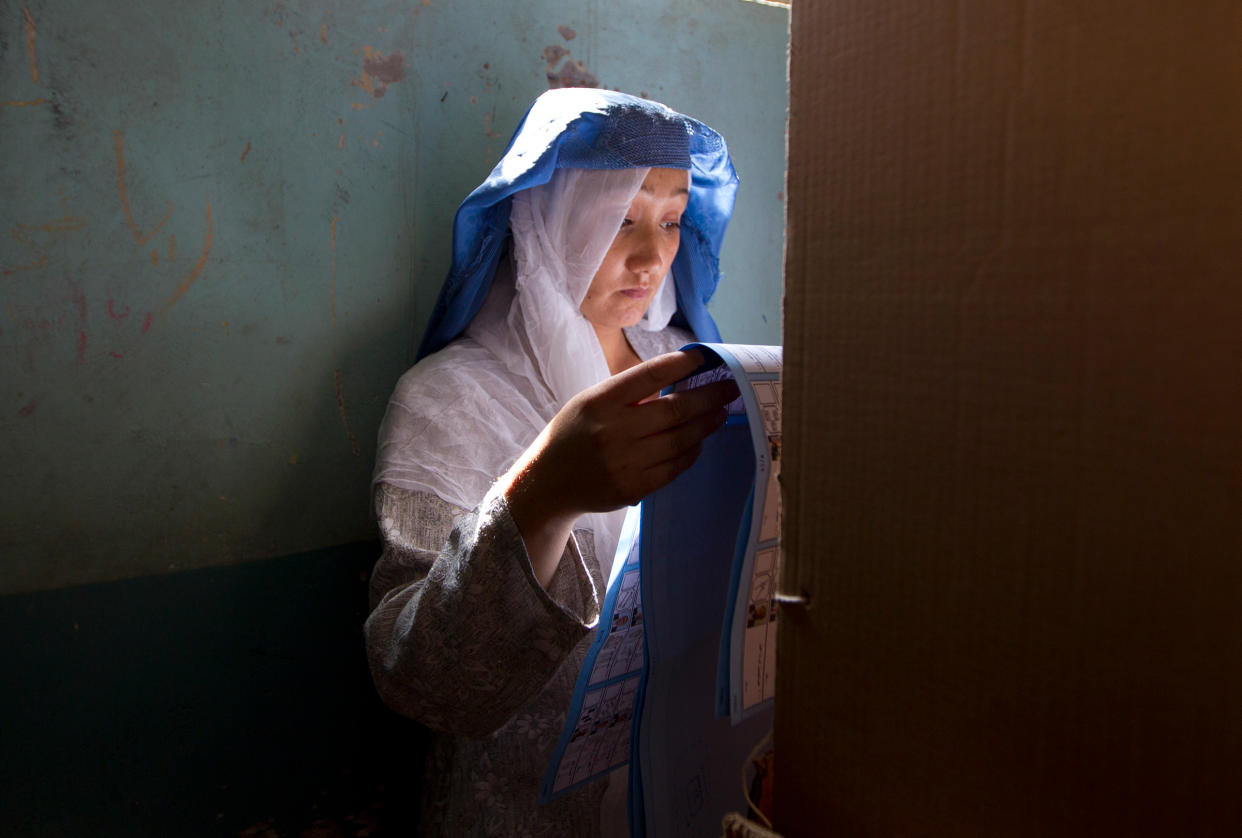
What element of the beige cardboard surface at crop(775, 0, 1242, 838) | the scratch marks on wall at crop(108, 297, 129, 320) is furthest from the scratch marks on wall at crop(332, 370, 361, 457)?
the beige cardboard surface at crop(775, 0, 1242, 838)

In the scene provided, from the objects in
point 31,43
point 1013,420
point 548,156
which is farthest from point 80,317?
point 1013,420

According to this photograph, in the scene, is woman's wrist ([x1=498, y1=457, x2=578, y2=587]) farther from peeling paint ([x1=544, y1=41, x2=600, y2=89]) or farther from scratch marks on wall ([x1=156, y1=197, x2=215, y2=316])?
peeling paint ([x1=544, y1=41, x2=600, y2=89])

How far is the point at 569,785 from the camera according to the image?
2.56ft

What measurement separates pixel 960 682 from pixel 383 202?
128 centimetres

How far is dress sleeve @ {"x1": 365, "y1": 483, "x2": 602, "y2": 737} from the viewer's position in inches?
30.7

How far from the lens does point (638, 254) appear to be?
1336 millimetres

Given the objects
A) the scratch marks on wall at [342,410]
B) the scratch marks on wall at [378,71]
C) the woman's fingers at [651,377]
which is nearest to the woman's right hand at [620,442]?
the woman's fingers at [651,377]

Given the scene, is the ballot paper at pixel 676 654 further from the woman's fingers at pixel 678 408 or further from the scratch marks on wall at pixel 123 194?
the scratch marks on wall at pixel 123 194

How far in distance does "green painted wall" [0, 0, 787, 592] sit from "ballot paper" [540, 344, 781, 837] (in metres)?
0.80

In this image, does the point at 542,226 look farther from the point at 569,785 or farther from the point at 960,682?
the point at 960,682

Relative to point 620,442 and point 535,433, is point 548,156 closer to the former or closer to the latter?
point 535,433

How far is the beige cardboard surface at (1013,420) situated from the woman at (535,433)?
30 centimetres

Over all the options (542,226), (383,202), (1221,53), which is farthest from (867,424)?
(383,202)

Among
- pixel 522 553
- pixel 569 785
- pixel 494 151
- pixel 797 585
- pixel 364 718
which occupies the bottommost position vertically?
pixel 364 718
